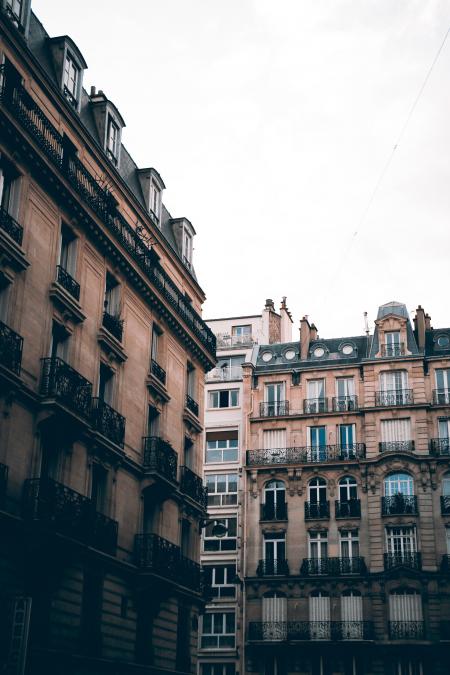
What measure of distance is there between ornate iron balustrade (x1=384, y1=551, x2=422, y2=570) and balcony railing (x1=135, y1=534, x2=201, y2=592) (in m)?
17.2

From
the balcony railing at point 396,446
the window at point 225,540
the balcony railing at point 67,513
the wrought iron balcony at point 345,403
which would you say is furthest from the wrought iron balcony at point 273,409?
the balcony railing at point 67,513

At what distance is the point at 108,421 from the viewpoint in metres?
26.8

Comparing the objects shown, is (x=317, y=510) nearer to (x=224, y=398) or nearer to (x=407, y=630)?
(x=407, y=630)

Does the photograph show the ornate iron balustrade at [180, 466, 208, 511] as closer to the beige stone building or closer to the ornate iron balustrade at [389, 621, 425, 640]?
the beige stone building

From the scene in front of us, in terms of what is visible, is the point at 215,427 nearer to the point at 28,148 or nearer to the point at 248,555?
the point at 248,555

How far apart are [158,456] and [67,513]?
715cm

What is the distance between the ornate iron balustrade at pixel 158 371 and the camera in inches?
1232

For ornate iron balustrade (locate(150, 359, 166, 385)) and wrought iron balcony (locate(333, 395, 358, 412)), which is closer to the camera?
ornate iron balustrade (locate(150, 359, 166, 385))

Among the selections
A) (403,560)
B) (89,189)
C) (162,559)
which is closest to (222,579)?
(403,560)

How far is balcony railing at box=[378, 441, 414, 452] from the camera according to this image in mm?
47906

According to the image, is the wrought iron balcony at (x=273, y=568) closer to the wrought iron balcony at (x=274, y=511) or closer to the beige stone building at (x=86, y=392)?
the wrought iron balcony at (x=274, y=511)

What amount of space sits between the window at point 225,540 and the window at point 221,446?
150 inches

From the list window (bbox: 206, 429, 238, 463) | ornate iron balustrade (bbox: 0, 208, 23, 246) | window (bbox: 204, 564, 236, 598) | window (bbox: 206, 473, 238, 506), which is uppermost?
window (bbox: 206, 429, 238, 463)

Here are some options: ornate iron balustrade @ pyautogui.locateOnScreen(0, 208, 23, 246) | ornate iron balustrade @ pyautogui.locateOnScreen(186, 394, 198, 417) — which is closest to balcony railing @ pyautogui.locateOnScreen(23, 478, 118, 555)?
A: ornate iron balustrade @ pyautogui.locateOnScreen(0, 208, 23, 246)
